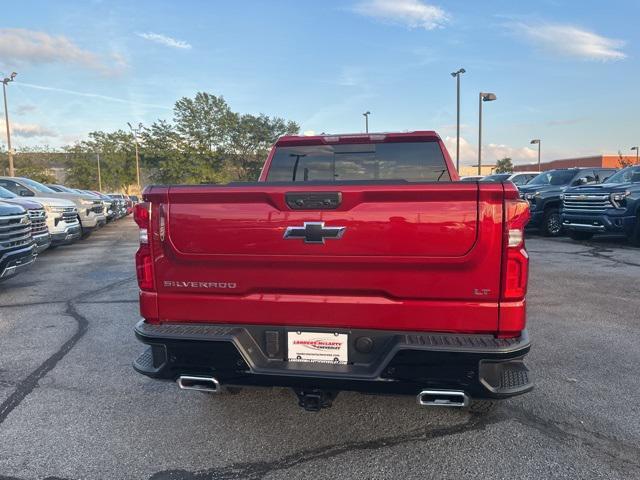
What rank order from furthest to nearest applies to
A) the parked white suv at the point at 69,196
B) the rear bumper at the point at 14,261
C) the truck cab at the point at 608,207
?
1. the parked white suv at the point at 69,196
2. the truck cab at the point at 608,207
3. the rear bumper at the point at 14,261

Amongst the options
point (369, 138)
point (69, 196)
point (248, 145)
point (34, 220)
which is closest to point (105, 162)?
point (248, 145)

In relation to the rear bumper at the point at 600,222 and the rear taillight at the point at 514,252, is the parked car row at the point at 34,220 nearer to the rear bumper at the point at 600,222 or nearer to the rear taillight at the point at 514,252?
the rear taillight at the point at 514,252

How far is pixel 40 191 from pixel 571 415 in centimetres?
1470

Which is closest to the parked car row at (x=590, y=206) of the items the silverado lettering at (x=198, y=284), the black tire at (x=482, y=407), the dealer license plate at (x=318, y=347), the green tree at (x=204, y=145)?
the black tire at (x=482, y=407)

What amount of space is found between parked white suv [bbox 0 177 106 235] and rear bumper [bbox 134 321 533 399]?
12701 millimetres

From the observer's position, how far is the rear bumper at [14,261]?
21.4 feet

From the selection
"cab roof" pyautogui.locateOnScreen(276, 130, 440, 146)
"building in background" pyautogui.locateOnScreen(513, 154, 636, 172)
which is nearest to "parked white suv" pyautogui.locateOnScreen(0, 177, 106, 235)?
"cab roof" pyautogui.locateOnScreen(276, 130, 440, 146)

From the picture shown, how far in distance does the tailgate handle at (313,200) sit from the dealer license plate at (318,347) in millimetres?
714

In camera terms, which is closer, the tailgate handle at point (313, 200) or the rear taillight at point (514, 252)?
the rear taillight at point (514, 252)

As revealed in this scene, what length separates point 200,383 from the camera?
2881 millimetres

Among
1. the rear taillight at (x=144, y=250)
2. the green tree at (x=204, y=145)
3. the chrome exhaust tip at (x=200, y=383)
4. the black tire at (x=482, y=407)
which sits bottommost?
the black tire at (x=482, y=407)

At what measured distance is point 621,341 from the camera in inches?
193

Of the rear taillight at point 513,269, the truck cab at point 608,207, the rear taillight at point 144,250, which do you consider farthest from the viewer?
the truck cab at point 608,207

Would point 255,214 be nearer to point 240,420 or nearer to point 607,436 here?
point 240,420
